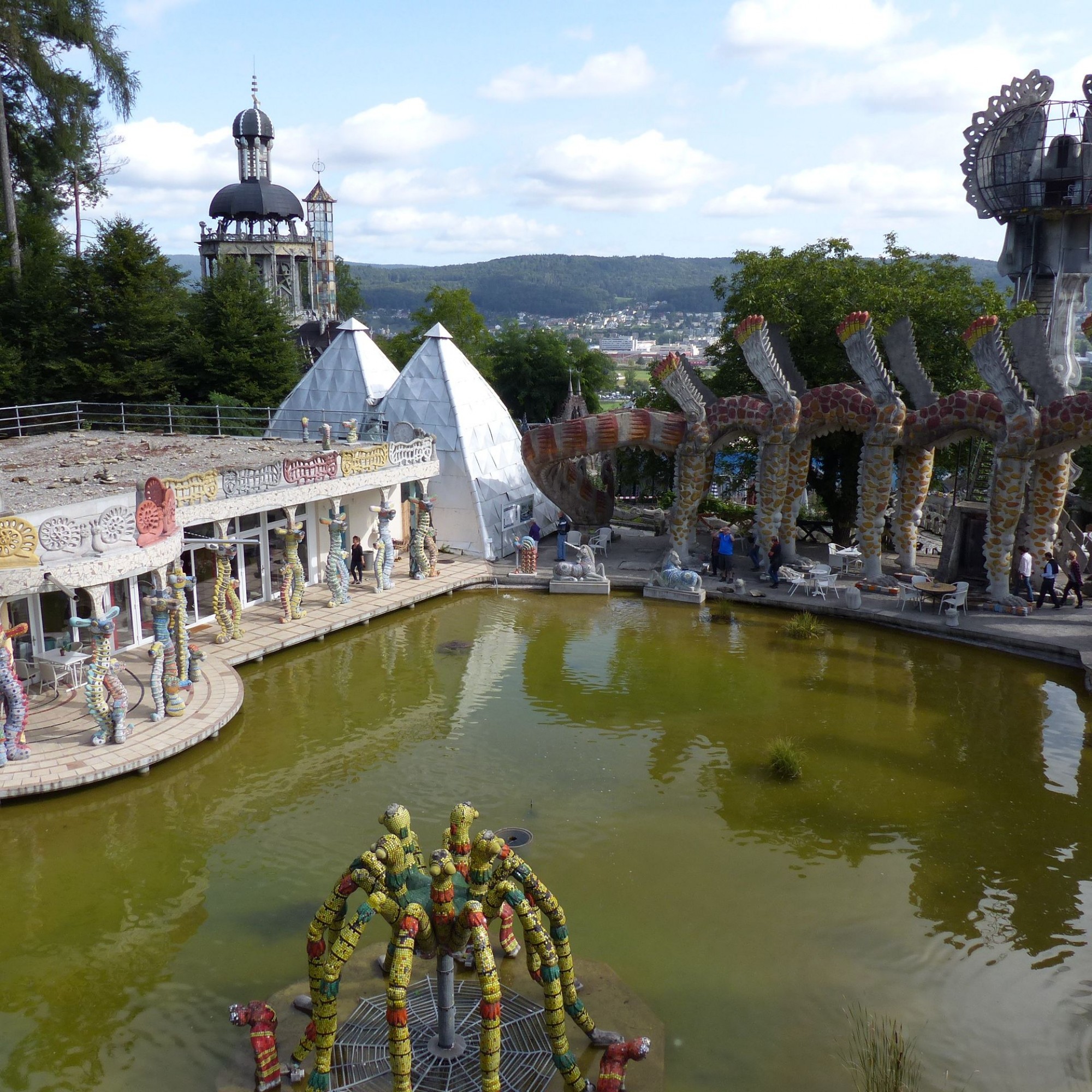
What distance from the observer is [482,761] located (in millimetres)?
14172

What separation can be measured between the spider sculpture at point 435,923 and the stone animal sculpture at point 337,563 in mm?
13047

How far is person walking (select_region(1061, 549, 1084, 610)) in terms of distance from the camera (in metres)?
20.9

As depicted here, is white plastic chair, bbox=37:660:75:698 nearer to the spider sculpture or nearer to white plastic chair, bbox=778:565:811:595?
the spider sculpture

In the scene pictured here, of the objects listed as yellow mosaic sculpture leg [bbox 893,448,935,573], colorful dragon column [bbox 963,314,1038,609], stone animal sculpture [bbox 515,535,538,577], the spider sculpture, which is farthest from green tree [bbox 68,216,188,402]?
the spider sculpture

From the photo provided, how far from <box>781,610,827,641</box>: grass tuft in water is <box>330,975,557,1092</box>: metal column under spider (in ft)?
40.4

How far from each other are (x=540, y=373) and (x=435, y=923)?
1572 inches

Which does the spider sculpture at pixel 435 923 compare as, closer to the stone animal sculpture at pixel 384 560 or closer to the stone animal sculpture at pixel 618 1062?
the stone animal sculpture at pixel 618 1062

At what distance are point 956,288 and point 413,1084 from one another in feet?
78.1

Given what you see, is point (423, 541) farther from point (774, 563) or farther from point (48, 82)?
point (48, 82)

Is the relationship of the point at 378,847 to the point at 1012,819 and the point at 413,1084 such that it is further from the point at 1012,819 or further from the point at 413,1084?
the point at 1012,819

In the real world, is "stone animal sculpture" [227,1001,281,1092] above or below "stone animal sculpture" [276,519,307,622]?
below

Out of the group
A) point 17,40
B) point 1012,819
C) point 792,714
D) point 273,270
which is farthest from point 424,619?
point 273,270

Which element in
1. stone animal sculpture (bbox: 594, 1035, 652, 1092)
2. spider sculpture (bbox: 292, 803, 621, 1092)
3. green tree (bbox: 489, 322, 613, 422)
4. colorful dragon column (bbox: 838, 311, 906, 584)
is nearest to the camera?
spider sculpture (bbox: 292, 803, 621, 1092)

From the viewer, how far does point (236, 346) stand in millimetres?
34031
